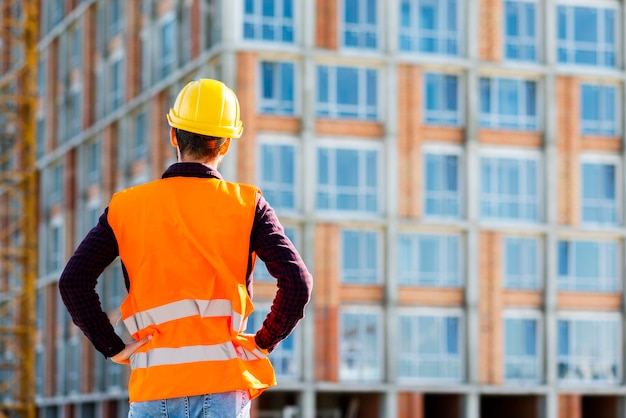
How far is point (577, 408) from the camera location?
4925cm

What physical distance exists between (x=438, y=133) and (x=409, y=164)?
1.53 meters

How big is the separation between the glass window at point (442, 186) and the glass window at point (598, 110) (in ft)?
15.3

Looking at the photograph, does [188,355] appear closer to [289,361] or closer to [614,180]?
[289,361]

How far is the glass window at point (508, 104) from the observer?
49.7 meters

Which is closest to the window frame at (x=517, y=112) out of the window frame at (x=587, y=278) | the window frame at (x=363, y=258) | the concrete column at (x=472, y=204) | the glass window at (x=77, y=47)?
the concrete column at (x=472, y=204)

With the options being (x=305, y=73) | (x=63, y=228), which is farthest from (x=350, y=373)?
(x=63, y=228)

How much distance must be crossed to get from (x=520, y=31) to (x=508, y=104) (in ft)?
7.76

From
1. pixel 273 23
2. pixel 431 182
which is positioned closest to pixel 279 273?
pixel 273 23

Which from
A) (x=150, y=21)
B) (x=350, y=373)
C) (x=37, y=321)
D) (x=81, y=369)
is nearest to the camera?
(x=350, y=373)

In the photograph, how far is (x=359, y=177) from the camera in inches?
1890

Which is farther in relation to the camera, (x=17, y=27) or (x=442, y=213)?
(x=17, y=27)

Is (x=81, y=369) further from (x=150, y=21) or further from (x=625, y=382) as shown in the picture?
(x=625, y=382)

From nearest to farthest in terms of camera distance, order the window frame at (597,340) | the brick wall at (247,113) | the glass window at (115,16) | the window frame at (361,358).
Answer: the brick wall at (247,113)
the window frame at (361,358)
the window frame at (597,340)
the glass window at (115,16)

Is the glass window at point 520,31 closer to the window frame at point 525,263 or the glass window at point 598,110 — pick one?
the glass window at point 598,110
